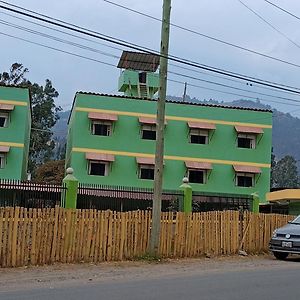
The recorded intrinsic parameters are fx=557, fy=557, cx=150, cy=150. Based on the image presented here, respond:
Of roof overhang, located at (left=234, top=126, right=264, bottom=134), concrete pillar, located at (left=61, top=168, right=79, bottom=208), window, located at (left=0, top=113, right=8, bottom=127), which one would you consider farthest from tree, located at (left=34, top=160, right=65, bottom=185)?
concrete pillar, located at (left=61, top=168, right=79, bottom=208)

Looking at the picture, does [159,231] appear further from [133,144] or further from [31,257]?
[133,144]

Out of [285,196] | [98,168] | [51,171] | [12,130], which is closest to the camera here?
[12,130]

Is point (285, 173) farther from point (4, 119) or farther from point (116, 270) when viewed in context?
point (116, 270)

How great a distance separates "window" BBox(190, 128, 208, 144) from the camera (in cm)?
4031

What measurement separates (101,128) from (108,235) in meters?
24.4

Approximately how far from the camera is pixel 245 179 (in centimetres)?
4131

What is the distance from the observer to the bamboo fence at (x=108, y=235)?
537 inches

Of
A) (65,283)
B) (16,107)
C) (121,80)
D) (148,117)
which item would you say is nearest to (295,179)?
(121,80)

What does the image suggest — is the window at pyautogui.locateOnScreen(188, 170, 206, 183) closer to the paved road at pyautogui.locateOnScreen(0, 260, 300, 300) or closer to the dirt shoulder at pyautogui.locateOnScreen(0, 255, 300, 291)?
the dirt shoulder at pyautogui.locateOnScreen(0, 255, 300, 291)

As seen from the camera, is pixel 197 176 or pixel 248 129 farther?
pixel 197 176

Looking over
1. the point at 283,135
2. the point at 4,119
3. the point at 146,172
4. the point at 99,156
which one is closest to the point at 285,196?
the point at 146,172

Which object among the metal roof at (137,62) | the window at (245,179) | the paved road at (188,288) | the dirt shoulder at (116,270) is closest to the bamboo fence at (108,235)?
the dirt shoulder at (116,270)

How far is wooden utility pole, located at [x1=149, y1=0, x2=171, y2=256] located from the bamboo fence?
295 mm

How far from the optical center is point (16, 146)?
121 feet
